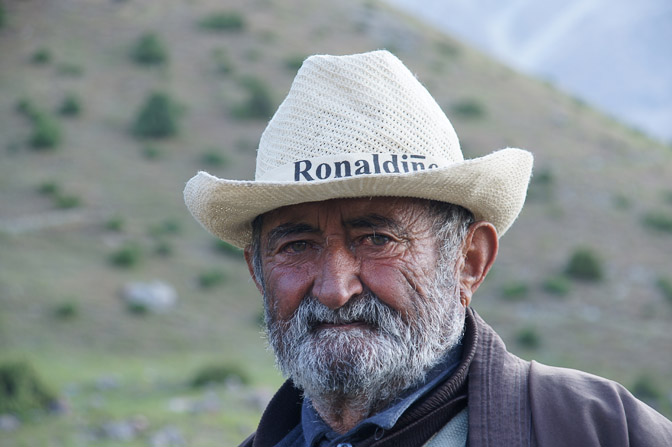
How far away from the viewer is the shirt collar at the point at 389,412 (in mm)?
2566

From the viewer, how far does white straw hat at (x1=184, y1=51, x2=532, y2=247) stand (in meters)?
2.59

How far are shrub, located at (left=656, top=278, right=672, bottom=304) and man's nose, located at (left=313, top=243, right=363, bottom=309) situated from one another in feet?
81.5

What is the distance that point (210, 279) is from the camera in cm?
2395

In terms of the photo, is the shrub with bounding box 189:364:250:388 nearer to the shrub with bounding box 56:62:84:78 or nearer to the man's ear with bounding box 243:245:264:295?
the man's ear with bounding box 243:245:264:295

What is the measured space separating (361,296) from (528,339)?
20.4 metres

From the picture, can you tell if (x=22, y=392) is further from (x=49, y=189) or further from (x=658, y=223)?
(x=658, y=223)

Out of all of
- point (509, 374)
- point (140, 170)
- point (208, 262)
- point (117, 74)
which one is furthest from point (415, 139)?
point (117, 74)

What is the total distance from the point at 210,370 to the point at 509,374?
1352 centimetres

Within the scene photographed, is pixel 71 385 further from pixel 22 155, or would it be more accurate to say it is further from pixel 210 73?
→ pixel 210 73

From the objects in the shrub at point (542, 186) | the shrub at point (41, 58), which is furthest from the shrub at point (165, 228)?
the shrub at point (41, 58)

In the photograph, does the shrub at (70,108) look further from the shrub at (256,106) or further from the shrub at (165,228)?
the shrub at (165,228)

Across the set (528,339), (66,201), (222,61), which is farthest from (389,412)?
(222,61)

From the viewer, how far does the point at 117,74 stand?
39000 mm

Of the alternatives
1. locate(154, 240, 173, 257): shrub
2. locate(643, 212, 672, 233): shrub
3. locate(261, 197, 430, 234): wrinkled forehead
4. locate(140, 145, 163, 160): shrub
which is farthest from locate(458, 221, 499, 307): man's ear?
locate(140, 145, 163, 160): shrub
